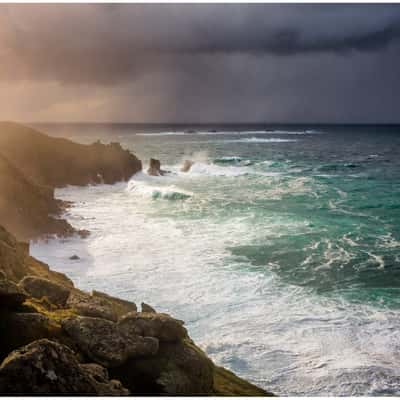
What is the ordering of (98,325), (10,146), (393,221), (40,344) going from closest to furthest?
(40,344), (98,325), (393,221), (10,146)

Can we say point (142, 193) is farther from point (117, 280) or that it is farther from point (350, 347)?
point (350, 347)

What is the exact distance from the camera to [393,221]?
38594 millimetres

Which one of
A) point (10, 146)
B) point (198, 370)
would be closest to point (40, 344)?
point (198, 370)

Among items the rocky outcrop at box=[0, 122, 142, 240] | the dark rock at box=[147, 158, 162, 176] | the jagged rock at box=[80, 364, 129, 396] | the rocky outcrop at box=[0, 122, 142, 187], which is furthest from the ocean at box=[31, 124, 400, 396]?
the dark rock at box=[147, 158, 162, 176]

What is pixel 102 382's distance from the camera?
9211 millimetres

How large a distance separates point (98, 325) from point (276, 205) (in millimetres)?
34735

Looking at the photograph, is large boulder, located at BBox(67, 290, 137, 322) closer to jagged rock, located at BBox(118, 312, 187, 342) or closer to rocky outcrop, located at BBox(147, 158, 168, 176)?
jagged rock, located at BBox(118, 312, 187, 342)

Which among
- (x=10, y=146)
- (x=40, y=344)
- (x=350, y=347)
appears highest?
(x=10, y=146)

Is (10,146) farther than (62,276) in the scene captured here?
Yes

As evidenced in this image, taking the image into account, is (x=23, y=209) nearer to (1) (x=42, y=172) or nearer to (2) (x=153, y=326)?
(2) (x=153, y=326)

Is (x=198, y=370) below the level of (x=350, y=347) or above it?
above

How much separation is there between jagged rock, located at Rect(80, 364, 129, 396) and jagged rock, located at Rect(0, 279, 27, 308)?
2739 mm

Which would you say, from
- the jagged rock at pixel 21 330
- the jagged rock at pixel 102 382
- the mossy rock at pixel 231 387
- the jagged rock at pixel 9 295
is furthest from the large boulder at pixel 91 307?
the mossy rock at pixel 231 387

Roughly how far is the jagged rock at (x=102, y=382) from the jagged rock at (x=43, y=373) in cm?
19
